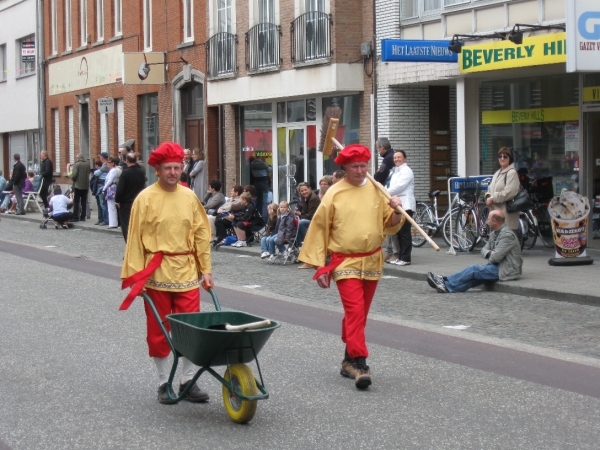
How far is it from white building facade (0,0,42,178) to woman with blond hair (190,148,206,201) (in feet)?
62.3

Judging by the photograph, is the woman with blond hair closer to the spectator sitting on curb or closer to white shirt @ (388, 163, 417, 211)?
white shirt @ (388, 163, 417, 211)

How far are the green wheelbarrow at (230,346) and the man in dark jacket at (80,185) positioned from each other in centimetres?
2243

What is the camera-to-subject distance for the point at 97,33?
3634cm

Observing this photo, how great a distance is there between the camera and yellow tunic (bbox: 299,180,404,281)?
8180 millimetres

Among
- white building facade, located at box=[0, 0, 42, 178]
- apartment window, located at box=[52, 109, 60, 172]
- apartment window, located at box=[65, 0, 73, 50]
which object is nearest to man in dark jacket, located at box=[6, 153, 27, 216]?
apartment window, located at box=[52, 109, 60, 172]

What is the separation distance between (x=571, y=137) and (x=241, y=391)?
42.0 feet

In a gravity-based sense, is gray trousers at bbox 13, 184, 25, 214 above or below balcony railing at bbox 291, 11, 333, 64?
below

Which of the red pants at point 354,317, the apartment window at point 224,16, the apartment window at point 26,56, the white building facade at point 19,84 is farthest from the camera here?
the white building facade at point 19,84

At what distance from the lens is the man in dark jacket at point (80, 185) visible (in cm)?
2895

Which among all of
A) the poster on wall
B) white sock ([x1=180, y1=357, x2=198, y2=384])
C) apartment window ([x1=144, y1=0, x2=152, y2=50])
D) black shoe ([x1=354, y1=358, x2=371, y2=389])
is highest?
apartment window ([x1=144, y1=0, x2=152, y2=50])

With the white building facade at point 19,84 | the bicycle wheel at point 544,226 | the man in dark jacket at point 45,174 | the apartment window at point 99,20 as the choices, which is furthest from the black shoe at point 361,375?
the white building facade at point 19,84

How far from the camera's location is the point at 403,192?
1688 centimetres

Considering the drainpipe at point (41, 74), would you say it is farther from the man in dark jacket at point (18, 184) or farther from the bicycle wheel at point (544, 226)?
the bicycle wheel at point (544, 226)

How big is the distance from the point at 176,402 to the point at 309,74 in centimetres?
1664
